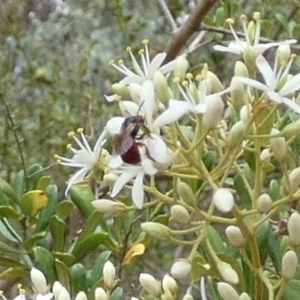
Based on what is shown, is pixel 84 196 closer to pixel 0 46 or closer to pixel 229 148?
pixel 229 148

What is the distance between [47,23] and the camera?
2.81m

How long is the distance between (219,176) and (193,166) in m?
0.05

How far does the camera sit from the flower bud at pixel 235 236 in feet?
2.53

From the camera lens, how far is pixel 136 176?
775 mm

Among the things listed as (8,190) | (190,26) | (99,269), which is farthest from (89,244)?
(190,26)

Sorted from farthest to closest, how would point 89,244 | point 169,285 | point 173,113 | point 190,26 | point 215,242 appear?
1. point 190,26
2. point 89,244
3. point 215,242
4. point 169,285
5. point 173,113

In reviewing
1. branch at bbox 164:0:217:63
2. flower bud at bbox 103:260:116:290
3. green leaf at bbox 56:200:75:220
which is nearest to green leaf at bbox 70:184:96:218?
green leaf at bbox 56:200:75:220

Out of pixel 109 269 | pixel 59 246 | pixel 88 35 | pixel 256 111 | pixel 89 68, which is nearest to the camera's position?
pixel 256 111

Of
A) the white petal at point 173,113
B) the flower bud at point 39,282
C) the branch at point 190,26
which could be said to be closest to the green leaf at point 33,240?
the flower bud at point 39,282

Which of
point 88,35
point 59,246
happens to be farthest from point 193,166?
A: point 88,35

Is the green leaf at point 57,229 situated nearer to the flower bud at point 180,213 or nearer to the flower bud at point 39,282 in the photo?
the flower bud at point 39,282

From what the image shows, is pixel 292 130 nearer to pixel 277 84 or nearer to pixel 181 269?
pixel 277 84

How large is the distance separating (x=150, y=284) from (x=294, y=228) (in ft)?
0.53

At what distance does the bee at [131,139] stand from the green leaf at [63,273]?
276 mm
